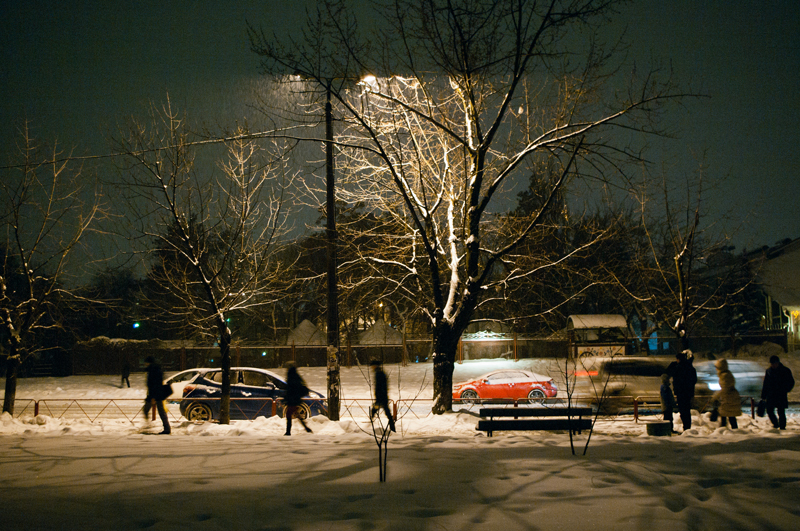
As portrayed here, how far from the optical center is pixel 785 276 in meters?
36.2

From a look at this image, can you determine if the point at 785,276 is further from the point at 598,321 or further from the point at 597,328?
the point at 597,328

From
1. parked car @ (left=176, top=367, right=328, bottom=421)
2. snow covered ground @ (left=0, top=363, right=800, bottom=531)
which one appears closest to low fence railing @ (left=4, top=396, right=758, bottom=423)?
parked car @ (left=176, top=367, right=328, bottom=421)

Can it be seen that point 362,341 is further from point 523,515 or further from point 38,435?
point 523,515

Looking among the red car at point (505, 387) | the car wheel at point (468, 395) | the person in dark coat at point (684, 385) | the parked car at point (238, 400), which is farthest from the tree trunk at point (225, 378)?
the person in dark coat at point (684, 385)

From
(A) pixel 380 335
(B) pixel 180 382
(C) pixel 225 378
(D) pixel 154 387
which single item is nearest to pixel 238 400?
(C) pixel 225 378

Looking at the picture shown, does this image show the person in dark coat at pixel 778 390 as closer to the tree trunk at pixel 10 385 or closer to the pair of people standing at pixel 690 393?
the pair of people standing at pixel 690 393

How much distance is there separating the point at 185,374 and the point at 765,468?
1480 centimetres

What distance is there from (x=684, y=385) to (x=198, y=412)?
12.0 meters

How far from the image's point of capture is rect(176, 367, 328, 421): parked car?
14.4 metres

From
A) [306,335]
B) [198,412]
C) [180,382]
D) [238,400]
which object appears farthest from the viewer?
[306,335]

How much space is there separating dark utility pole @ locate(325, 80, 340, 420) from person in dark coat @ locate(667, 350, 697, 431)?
728 cm

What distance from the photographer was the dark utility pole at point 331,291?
39.3 ft

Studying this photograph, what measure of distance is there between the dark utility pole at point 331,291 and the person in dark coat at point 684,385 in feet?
23.9

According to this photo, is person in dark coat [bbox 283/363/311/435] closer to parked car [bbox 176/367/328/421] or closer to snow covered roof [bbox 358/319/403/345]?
parked car [bbox 176/367/328/421]
